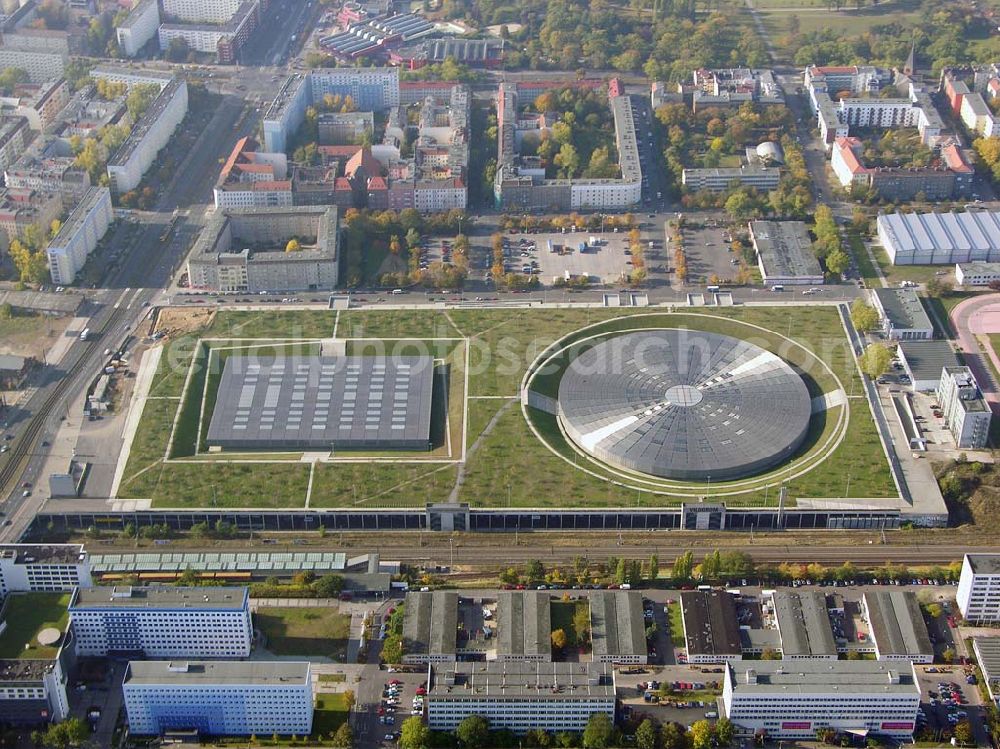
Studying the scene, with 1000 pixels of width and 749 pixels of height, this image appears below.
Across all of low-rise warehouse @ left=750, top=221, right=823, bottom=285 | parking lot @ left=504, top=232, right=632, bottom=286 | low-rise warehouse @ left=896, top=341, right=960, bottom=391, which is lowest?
parking lot @ left=504, top=232, right=632, bottom=286

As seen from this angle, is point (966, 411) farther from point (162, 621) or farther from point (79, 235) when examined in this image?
point (79, 235)

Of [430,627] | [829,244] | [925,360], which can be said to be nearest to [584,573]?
[430,627]

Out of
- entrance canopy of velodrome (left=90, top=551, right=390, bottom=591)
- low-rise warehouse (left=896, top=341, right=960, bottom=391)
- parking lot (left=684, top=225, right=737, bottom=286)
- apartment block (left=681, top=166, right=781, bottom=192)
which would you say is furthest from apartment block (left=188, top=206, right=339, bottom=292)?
low-rise warehouse (left=896, top=341, right=960, bottom=391)

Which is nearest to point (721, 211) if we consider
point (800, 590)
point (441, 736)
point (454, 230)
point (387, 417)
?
point (454, 230)

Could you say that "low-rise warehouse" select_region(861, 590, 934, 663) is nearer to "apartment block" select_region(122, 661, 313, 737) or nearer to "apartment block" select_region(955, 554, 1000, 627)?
"apartment block" select_region(955, 554, 1000, 627)

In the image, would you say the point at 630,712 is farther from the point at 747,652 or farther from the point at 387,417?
the point at 387,417
